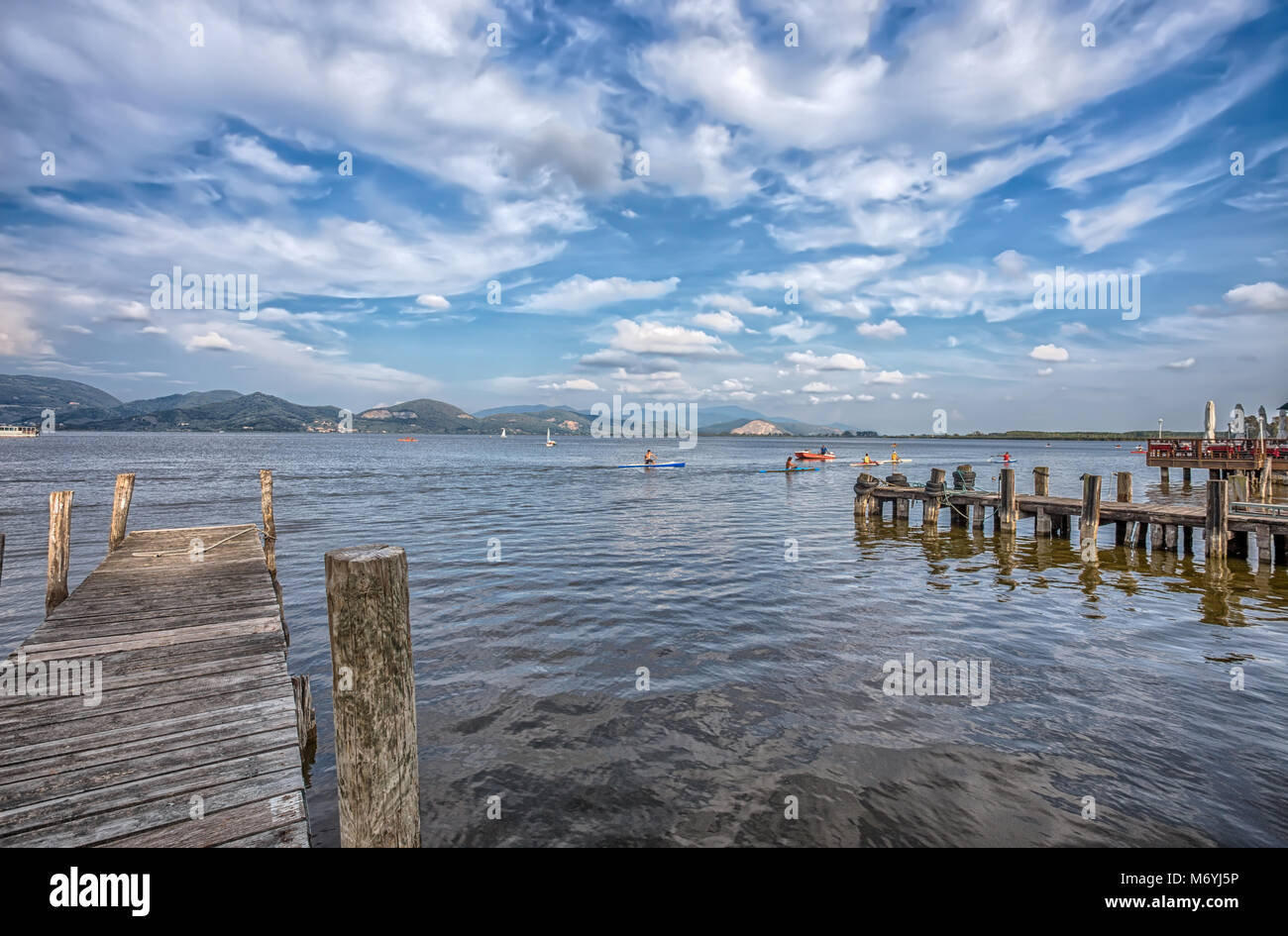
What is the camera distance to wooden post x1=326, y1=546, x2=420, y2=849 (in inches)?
149

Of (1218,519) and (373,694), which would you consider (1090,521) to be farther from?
(373,694)

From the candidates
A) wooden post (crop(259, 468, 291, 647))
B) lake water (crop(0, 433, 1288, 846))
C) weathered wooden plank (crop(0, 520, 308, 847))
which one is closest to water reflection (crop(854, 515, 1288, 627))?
lake water (crop(0, 433, 1288, 846))

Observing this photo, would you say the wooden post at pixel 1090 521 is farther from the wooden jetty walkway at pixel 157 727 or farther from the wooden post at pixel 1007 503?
the wooden jetty walkway at pixel 157 727

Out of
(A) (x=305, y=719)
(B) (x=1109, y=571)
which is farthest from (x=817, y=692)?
(B) (x=1109, y=571)

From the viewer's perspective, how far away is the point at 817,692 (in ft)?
30.7

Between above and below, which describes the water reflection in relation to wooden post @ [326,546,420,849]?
below

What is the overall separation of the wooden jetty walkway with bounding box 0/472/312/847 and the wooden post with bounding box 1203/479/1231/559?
81.2 feet

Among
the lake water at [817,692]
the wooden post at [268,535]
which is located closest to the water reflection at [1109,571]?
the lake water at [817,692]

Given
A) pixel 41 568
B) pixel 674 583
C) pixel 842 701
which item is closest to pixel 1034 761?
pixel 842 701

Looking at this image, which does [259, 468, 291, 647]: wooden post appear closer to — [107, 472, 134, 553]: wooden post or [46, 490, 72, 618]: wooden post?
[107, 472, 134, 553]: wooden post

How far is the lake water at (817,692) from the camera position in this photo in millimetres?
6406

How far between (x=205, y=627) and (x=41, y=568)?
14.6 m

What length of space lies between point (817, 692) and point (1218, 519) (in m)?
17.9
